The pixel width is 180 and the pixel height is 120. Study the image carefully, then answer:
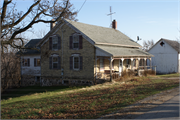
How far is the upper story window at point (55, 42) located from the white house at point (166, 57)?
20361 mm

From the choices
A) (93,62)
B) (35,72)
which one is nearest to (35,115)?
(93,62)

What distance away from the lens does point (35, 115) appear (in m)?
8.02

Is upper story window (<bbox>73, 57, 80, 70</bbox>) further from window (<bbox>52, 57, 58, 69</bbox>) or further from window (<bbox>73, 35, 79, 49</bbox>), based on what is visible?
window (<bbox>52, 57, 58, 69</bbox>)

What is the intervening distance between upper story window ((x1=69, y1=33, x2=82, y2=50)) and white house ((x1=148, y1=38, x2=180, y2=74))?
18.7m

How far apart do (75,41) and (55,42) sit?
11.0 feet

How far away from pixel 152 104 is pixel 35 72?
71.4ft

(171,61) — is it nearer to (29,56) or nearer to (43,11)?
(29,56)

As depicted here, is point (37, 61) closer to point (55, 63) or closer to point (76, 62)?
point (55, 63)

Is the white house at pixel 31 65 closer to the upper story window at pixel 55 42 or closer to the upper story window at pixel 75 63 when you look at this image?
the upper story window at pixel 55 42

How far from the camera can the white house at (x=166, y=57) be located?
3073 centimetres

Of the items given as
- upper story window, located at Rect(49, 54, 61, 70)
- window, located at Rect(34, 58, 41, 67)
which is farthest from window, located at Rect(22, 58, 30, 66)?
upper story window, located at Rect(49, 54, 61, 70)

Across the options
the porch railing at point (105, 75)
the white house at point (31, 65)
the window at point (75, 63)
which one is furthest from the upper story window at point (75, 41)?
the white house at point (31, 65)

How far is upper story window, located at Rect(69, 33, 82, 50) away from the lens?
69.3ft

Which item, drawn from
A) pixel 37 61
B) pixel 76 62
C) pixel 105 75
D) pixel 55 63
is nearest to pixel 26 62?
pixel 37 61
